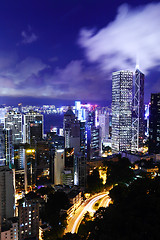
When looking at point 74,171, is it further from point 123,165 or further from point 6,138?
point 6,138

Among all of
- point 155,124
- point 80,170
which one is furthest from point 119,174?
point 155,124

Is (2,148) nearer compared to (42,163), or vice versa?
(42,163)

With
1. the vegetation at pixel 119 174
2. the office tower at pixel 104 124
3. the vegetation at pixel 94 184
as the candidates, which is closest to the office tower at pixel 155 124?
the vegetation at pixel 119 174

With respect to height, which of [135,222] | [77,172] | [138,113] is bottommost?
[77,172]

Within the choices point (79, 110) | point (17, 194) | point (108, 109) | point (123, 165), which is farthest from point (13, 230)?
point (108, 109)

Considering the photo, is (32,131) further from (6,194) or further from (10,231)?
(10,231)

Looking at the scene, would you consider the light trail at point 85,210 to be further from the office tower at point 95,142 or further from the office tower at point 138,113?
the office tower at point 138,113
